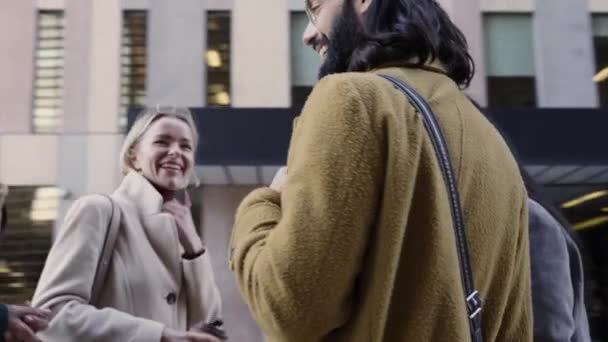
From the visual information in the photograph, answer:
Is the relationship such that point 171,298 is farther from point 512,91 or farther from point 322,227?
point 512,91

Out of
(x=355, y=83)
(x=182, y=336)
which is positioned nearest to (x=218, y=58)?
(x=182, y=336)

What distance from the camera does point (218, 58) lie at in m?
Answer: 12.6

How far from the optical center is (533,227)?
2.12m

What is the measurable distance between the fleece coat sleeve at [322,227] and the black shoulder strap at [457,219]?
11 cm

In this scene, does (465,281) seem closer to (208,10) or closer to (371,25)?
(371,25)

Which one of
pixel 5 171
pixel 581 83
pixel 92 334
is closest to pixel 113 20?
pixel 5 171

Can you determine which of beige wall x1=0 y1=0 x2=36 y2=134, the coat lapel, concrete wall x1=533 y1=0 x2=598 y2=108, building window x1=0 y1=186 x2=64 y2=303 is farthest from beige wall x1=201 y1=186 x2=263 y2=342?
the coat lapel

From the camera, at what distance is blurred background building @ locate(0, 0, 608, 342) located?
11781 millimetres

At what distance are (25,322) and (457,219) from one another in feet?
5.63

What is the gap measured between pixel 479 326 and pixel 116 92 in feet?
38.0

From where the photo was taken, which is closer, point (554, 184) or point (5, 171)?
point (5, 171)

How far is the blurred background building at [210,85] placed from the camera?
11.8m

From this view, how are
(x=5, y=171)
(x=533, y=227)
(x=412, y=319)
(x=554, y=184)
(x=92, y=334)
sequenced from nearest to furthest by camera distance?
1. (x=412, y=319)
2. (x=533, y=227)
3. (x=92, y=334)
4. (x=5, y=171)
5. (x=554, y=184)

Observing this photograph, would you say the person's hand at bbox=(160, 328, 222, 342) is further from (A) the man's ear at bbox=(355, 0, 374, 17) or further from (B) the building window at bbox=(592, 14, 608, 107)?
(B) the building window at bbox=(592, 14, 608, 107)
